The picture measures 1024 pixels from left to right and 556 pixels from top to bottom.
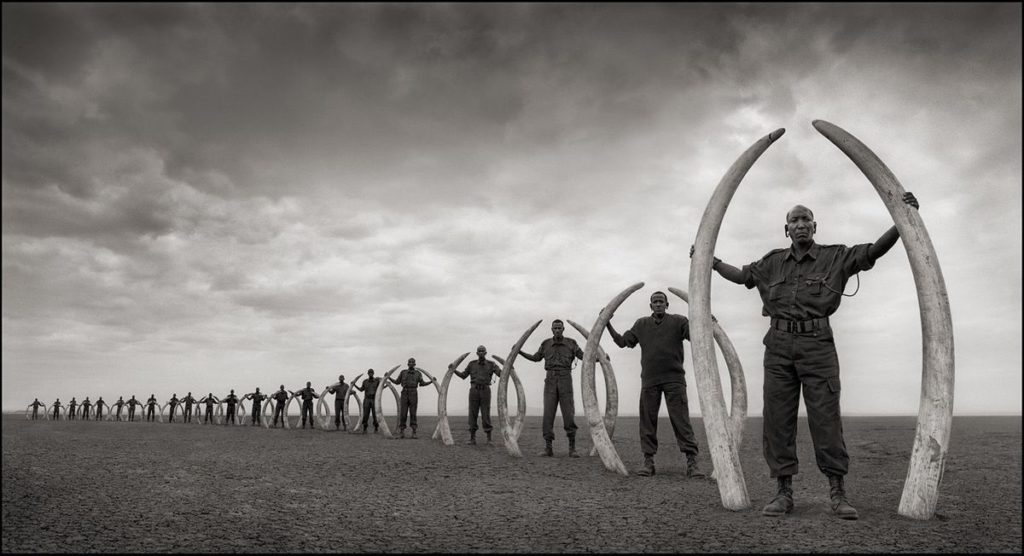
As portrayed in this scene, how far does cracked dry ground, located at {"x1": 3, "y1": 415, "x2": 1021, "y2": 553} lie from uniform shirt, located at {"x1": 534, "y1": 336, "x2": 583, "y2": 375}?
8.94 feet

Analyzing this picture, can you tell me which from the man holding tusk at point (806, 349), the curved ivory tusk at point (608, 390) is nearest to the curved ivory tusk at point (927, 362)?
the man holding tusk at point (806, 349)

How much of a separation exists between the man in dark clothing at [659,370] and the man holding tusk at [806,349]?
2849 mm

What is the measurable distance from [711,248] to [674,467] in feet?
15.8

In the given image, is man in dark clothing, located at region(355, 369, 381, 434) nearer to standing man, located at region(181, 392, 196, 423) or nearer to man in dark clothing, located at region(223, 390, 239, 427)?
man in dark clothing, located at region(223, 390, 239, 427)

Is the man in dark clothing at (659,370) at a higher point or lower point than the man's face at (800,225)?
lower

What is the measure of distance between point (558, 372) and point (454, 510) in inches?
269

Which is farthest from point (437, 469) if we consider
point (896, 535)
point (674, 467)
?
point (896, 535)

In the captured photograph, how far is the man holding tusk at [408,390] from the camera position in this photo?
1830 centimetres

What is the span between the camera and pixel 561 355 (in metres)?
11.9

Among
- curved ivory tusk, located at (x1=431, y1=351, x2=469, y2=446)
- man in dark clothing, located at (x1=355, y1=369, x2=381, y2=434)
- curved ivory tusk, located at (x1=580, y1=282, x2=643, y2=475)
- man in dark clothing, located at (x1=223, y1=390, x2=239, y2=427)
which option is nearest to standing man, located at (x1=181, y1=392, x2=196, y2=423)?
man in dark clothing, located at (x1=223, y1=390, x2=239, y2=427)

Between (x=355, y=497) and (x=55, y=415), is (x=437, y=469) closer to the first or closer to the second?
(x=355, y=497)

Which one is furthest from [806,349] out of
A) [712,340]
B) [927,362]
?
[927,362]

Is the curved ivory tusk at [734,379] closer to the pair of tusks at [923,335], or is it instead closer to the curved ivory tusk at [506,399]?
the pair of tusks at [923,335]

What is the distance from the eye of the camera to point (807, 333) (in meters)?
4.98
